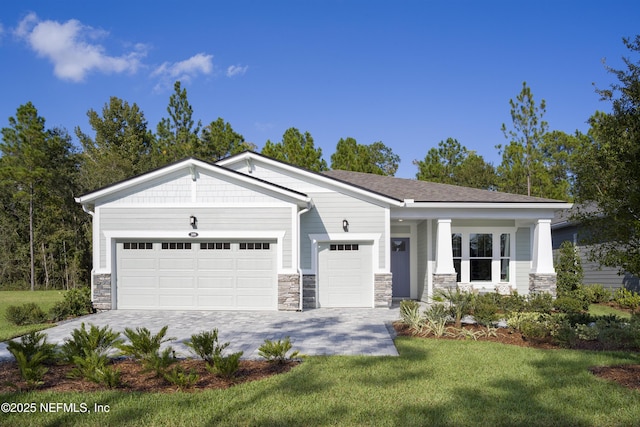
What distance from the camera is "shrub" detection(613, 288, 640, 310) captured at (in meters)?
14.4

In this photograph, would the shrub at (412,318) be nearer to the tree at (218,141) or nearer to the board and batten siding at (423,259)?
the board and batten siding at (423,259)

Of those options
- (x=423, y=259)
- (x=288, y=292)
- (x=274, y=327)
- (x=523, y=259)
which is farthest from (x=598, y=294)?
(x=274, y=327)

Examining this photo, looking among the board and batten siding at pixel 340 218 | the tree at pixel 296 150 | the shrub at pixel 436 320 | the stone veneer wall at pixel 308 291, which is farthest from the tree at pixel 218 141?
the shrub at pixel 436 320

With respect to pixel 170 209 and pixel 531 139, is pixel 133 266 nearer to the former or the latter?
pixel 170 209

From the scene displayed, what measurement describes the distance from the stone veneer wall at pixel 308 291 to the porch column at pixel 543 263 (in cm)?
723

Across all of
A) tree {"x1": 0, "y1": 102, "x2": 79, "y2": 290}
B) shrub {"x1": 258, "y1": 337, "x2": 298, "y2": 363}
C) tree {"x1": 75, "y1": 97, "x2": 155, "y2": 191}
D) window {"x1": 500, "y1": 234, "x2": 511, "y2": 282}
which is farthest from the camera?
tree {"x1": 75, "y1": 97, "x2": 155, "y2": 191}

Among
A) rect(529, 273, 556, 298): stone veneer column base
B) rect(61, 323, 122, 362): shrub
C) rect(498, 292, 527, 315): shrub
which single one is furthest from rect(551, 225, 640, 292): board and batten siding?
rect(61, 323, 122, 362): shrub

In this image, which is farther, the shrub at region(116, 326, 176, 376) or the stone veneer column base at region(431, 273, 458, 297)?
the stone veneer column base at region(431, 273, 458, 297)

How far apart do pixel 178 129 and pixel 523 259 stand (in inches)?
742

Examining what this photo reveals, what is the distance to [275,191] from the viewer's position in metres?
12.9

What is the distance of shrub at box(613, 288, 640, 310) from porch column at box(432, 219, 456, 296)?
5.41 meters

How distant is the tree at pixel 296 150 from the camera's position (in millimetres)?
26125

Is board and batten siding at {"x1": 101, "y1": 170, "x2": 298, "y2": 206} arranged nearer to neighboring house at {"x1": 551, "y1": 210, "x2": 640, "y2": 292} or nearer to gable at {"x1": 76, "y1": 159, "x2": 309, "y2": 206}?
gable at {"x1": 76, "y1": 159, "x2": 309, "y2": 206}

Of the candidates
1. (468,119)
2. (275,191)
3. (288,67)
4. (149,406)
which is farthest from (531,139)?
(149,406)
